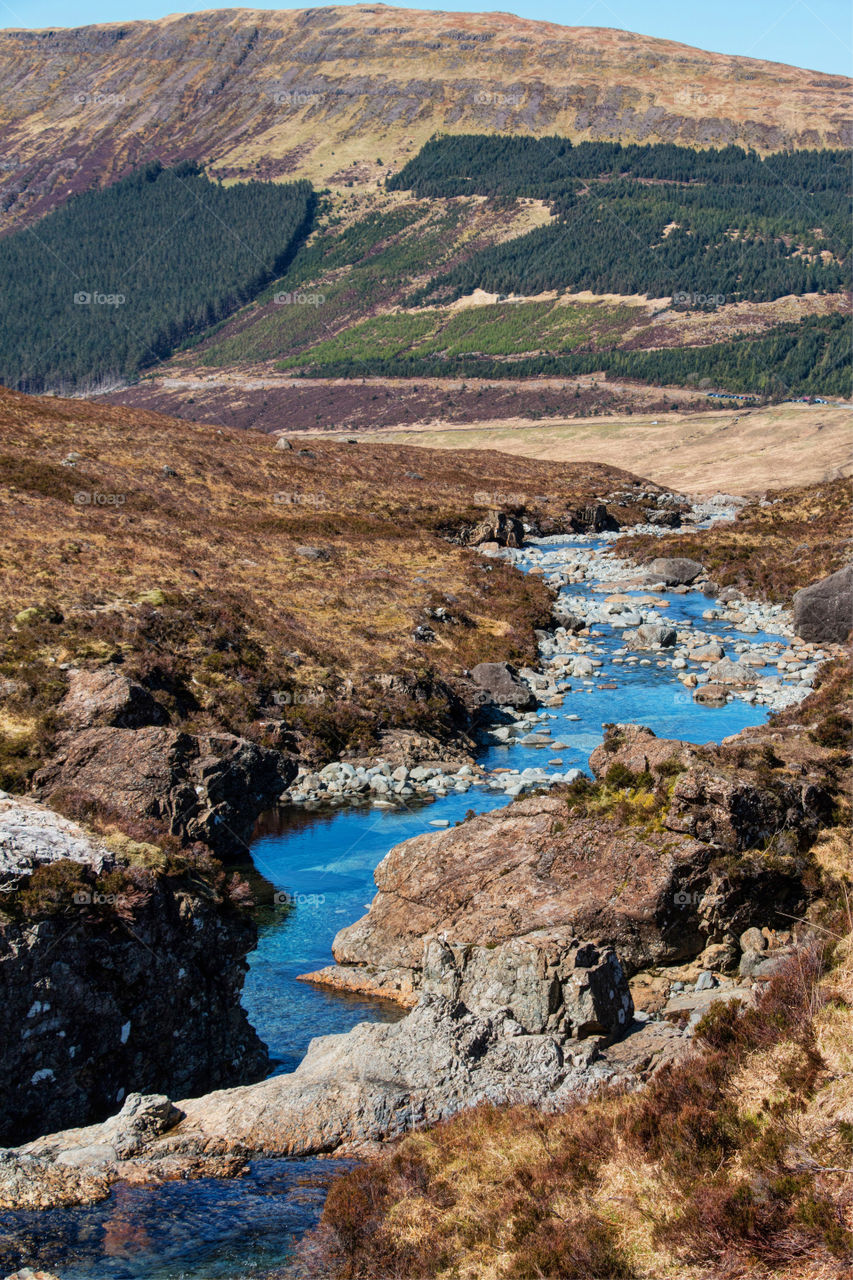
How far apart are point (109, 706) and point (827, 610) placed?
33.0 m

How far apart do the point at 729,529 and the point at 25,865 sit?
61.3 m

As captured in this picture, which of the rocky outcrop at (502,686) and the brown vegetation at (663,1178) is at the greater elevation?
the brown vegetation at (663,1178)

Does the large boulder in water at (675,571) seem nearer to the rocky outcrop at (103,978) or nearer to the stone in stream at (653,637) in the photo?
the stone in stream at (653,637)

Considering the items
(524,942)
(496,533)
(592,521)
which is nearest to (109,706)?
(524,942)

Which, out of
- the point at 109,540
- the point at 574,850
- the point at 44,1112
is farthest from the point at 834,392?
the point at 44,1112

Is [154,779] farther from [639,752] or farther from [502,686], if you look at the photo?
[502,686]

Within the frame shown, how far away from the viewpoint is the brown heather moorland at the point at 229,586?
31781 millimetres

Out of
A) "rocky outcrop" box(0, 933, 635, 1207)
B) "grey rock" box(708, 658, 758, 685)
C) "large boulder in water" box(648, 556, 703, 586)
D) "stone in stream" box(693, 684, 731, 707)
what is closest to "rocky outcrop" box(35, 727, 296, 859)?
"rocky outcrop" box(0, 933, 635, 1207)

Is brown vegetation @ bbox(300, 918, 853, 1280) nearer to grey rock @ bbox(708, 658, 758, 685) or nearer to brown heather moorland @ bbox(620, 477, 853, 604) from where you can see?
grey rock @ bbox(708, 658, 758, 685)

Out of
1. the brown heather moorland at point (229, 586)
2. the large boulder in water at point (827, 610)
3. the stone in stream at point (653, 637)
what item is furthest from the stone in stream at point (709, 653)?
the brown heather moorland at point (229, 586)

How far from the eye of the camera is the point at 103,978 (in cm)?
1362

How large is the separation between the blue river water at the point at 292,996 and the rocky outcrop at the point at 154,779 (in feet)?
8.85

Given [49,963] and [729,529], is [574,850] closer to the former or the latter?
[49,963]

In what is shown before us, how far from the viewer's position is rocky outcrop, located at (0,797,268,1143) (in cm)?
1260
